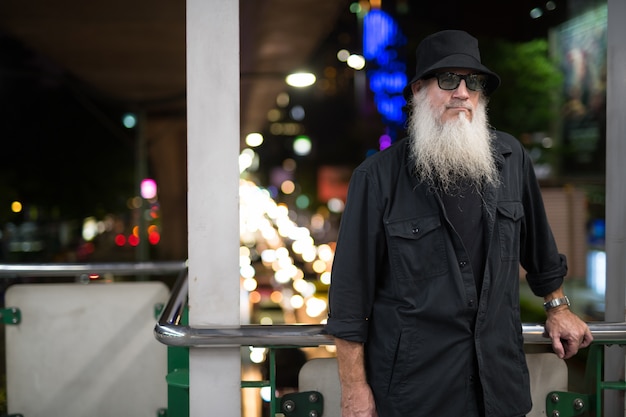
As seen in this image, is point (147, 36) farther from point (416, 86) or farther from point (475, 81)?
point (475, 81)

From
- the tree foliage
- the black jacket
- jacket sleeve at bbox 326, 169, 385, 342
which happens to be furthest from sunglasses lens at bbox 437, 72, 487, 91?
the tree foliage

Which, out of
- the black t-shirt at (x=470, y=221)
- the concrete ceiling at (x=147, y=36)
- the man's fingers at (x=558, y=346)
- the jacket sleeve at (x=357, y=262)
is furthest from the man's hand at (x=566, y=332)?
the concrete ceiling at (x=147, y=36)

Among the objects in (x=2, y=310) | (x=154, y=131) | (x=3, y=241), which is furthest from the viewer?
(x=154, y=131)

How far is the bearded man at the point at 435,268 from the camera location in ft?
8.20

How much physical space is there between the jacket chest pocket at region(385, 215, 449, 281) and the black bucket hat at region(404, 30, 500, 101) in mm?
525

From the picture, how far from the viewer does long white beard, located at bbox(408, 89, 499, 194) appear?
8.50 feet

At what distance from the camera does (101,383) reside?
4.38 metres

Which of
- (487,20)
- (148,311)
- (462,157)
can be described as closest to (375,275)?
(462,157)

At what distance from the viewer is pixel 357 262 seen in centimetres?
254

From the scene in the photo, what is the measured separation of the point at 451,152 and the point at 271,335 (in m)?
0.98

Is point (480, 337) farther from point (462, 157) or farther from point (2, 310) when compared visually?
point (2, 310)

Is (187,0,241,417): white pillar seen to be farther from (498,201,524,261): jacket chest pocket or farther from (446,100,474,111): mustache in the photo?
(498,201,524,261): jacket chest pocket

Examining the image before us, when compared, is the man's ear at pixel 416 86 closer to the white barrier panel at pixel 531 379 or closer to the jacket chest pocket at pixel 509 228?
the jacket chest pocket at pixel 509 228

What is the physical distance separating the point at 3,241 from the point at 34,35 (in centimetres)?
700
